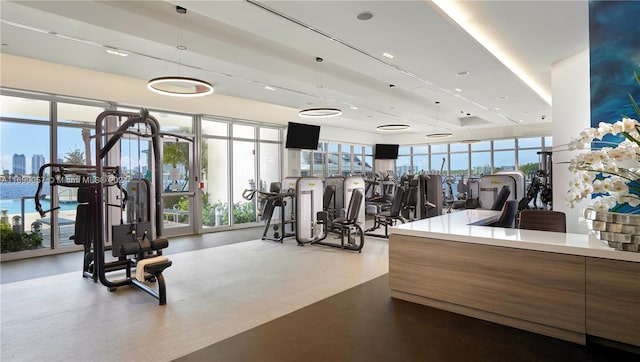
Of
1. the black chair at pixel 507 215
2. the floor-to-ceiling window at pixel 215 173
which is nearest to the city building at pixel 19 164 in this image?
the floor-to-ceiling window at pixel 215 173

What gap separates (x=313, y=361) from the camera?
2.48 m

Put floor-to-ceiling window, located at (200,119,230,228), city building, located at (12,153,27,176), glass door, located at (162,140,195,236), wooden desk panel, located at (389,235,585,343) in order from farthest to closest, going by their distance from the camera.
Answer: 1. floor-to-ceiling window, located at (200,119,230,228)
2. glass door, located at (162,140,195,236)
3. city building, located at (12,153,27,176)
4. wooden desk panel, located at (389,235,585,343)

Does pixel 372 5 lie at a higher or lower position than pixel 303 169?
higher

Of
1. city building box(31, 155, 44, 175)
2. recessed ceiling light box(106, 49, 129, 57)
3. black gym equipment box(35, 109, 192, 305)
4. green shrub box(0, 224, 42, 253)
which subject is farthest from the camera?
city building box(31, 155, 44, 175)

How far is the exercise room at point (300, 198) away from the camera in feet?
8.50

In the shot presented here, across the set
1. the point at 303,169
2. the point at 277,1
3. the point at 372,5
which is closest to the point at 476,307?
the point at 372,5

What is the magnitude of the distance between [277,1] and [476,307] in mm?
3689

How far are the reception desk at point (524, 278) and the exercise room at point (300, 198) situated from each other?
14mm

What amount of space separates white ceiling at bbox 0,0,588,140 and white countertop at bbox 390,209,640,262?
2.53m

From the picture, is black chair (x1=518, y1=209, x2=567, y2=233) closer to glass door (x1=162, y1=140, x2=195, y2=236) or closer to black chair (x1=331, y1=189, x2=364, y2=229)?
black chair (x1=331, y1=189, x2=364, y2=229)

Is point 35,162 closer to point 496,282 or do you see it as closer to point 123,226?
point 123,226

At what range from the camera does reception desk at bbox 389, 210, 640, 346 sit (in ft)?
7.71

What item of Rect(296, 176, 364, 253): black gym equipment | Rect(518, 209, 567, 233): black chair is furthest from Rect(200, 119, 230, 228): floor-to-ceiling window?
Rect(518, 209, 567, 233): black chair

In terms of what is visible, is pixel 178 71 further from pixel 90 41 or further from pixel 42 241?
pixel 42 241
